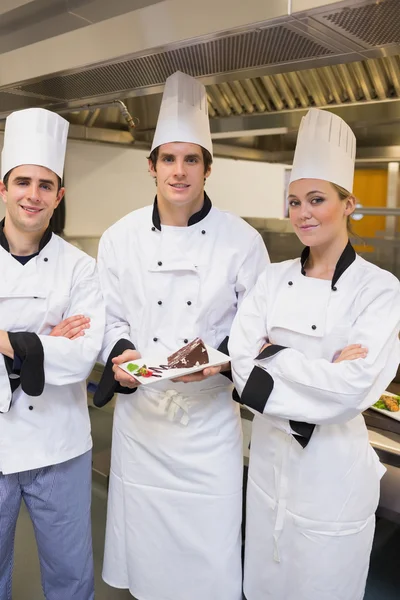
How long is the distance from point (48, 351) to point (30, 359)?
0.05 metres

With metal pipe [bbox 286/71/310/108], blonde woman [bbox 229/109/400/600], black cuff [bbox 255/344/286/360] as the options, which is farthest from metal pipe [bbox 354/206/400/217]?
black cuff [bbox 255/344/286/360]

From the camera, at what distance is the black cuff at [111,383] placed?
1697mm

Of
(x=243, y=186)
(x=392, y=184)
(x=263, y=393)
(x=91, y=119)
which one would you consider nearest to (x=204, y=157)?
(x=263, y=393)

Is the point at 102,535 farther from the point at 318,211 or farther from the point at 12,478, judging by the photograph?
the point at 318,211

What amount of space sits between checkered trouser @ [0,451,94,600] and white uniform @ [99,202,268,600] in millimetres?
157

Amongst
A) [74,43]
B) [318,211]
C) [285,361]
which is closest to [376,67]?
[318,211]

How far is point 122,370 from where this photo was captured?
153 centimetres

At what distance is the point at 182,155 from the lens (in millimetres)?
1615

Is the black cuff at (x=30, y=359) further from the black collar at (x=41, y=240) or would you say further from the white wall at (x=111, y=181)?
the white wall at (x=111, y=181)

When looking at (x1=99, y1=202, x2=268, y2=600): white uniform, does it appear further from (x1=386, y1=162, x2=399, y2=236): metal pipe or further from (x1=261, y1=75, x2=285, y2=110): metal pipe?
(x1=386, y1=162, x2=399, y2=236): metal pipe

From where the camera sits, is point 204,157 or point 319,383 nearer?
point 319,383

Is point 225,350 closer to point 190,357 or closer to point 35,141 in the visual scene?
point 190,357

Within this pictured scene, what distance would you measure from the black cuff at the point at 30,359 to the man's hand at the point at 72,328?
3.6 inches

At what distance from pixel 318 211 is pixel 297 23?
1.50 feet
